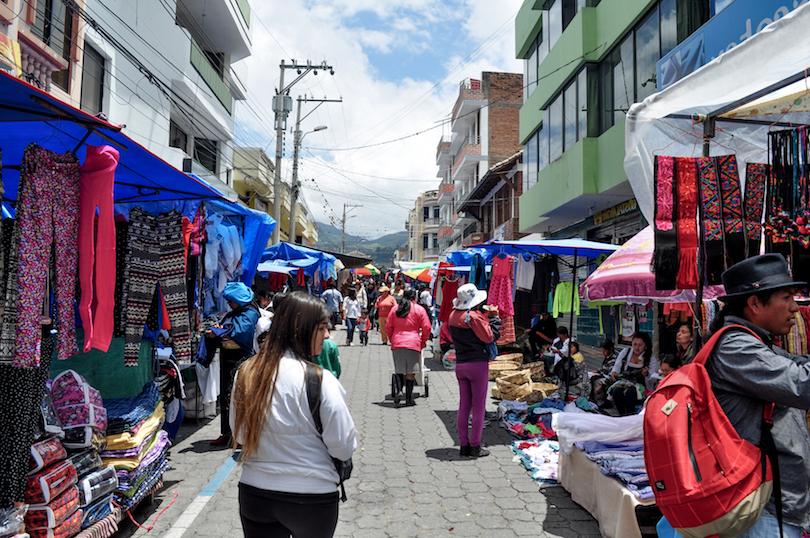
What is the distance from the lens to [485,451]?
258 inches

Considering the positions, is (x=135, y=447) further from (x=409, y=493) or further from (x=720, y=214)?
(x=720, y=214)

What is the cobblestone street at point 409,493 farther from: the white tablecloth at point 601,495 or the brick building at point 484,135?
the brick building at point 484,135

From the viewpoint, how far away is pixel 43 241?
11.3ft

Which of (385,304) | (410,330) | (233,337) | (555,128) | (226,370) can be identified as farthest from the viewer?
(555,128)

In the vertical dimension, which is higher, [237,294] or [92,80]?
[92,80]

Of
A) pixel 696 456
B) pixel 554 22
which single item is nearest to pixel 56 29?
pixel 696 456

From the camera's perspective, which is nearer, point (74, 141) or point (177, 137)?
point (74, 141)

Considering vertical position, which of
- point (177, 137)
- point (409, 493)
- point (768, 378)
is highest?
point (177, 137)

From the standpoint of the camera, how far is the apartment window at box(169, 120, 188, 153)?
58.0 feet

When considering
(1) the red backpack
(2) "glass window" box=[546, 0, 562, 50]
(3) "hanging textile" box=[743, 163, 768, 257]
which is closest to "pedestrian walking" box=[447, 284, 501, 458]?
(3) "hanging textile" box=[743, 163, 768, 257]

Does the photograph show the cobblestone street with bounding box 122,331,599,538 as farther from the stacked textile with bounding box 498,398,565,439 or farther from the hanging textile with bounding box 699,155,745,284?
the hanging textile with bounding box 699,155,745,284

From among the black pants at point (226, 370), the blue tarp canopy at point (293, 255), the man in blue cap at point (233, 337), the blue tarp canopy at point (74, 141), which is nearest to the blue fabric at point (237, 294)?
the man in blue cap at point (233, 337)

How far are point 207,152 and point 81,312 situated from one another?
1887 centimetres

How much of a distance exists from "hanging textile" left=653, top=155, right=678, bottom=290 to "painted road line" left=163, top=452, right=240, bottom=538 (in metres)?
3.91
